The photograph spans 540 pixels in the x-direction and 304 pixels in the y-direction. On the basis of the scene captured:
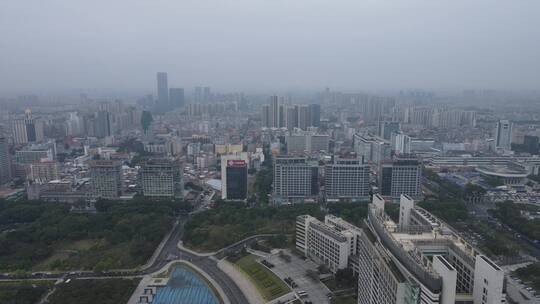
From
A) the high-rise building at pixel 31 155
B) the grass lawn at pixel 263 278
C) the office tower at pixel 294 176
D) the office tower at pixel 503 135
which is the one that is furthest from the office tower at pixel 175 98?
the grass lawn at pixel 263 278

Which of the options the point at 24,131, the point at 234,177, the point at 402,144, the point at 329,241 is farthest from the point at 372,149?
the point at 24,131

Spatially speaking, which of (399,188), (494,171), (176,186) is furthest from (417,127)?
(176,186)

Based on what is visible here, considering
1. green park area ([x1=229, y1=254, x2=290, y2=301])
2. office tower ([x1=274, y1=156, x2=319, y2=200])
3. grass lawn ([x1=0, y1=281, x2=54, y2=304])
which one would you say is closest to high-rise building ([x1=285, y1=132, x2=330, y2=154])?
office tower ([x1=274, y1=156, x2=319, y2=200])

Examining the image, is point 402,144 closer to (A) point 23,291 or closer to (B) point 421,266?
(A) point 23,291

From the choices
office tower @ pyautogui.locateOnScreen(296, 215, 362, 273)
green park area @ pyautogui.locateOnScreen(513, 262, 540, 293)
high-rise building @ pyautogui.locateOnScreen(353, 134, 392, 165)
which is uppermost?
high-rise building @ pyautogui.locateOnScreen(353, 134, 392, 165)

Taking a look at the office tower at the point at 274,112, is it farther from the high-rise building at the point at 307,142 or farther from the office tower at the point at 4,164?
the office tower at the point at 4,164

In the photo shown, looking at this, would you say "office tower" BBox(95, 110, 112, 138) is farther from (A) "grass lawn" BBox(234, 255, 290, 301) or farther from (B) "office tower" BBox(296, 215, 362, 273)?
(B) "office tower" BBox(296, 215, 362, 273)

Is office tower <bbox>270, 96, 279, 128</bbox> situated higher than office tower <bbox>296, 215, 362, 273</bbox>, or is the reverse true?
office tower <bbox>270, 96, 279, 128</bbox>
